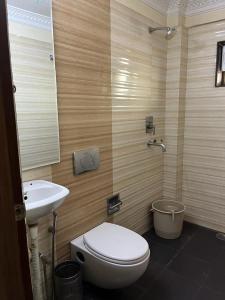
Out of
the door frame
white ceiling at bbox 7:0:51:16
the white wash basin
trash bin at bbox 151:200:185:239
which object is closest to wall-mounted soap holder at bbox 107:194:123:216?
trash bin at bbox 151:200:185:239

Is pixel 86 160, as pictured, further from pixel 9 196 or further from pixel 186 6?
pixel 186 6

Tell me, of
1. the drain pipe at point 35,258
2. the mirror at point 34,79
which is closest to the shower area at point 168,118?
the mirror at point 34,79

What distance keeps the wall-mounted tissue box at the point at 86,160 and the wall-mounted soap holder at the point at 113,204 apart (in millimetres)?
374

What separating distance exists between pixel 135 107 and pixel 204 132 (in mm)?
856

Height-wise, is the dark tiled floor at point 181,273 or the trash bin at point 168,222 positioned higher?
the trash bin at point 168,222

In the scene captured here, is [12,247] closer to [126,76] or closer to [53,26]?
[53,26]

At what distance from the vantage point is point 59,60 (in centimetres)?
146

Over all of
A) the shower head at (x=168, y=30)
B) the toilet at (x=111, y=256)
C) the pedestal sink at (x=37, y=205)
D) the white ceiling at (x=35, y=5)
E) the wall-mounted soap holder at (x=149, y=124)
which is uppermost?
the shower head at (x=168, y=30)

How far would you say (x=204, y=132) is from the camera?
2.48m

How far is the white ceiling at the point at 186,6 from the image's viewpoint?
2.18m

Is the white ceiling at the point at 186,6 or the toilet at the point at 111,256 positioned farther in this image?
the white ceiling at the point at 186,6

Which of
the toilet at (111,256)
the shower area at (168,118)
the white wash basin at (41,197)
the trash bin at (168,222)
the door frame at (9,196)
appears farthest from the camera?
the trash bin at (168,222)

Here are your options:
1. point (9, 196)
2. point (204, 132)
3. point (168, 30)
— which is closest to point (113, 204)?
point (204, 132)

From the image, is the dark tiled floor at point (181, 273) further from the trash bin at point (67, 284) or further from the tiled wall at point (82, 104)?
the tiled wall at point (82, 104)
